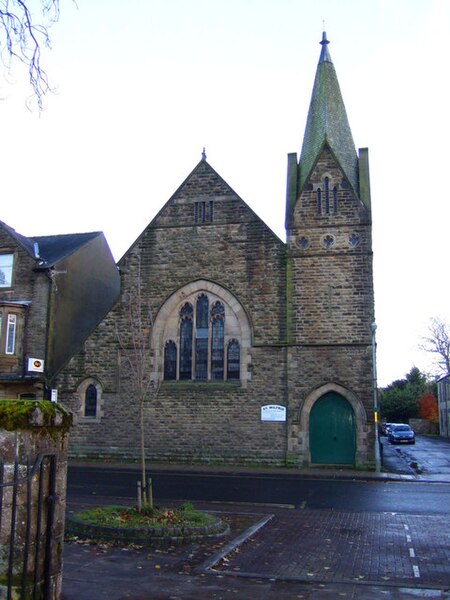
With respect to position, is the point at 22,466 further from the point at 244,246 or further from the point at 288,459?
the point at 244,246

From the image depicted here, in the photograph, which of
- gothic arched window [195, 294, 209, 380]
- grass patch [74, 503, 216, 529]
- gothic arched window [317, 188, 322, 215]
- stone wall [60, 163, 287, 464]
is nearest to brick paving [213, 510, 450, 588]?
grass patch [74, 503, 216, 529]

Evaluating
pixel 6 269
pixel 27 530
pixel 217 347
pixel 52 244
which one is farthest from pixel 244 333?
pixel 27 530

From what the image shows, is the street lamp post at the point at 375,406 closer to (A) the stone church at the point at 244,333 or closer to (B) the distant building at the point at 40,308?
(A) the stone church at the point at 244,333

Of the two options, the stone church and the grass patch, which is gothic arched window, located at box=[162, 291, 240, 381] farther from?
the grass patch

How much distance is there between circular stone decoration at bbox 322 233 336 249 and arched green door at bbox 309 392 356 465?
6017 millimetres

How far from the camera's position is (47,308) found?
29016 millimetres

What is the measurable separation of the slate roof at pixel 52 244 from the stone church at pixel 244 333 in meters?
4.70

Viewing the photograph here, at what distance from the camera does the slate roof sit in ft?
99.7

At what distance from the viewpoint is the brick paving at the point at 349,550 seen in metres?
8.49

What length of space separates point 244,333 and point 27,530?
21.1 m

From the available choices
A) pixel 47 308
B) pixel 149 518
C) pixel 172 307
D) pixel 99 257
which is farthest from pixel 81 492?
pixel 99 257

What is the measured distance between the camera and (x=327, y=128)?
28.6 m

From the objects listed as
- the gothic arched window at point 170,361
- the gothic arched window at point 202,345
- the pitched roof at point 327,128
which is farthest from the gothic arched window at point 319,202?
the gothic arched window at point 170,361

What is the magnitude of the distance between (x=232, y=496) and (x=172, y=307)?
11955 millimetres
